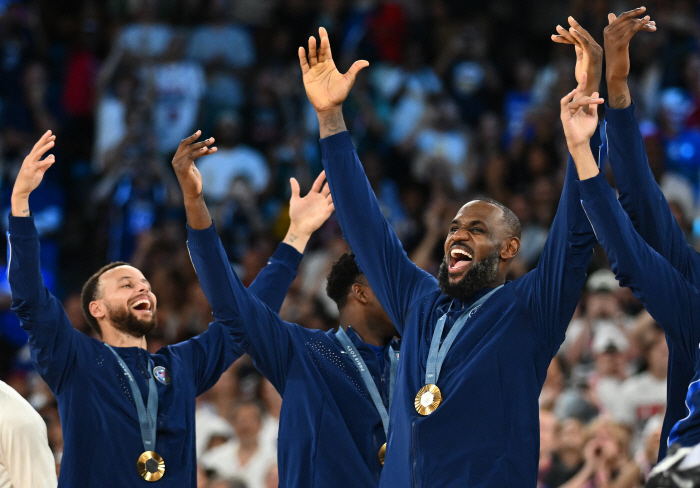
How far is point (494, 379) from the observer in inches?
152

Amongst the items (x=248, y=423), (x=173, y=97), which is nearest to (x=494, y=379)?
(x=248, y=423)

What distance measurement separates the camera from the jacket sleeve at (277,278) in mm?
5293

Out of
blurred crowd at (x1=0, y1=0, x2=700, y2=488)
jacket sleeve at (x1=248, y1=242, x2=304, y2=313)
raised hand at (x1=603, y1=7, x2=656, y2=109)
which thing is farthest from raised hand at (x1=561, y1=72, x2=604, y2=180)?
blurred crowd at (x1=0, y1=0, x2=700, y2=488)

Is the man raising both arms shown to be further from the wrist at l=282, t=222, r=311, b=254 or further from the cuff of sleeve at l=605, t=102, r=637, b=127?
the cuff of sleeve at l=605, t=102, r=637, b=127

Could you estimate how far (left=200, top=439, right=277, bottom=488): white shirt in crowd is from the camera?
762cm

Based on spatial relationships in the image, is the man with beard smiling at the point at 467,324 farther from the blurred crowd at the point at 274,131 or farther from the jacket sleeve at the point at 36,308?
the blurred crowd at the point at 274,131

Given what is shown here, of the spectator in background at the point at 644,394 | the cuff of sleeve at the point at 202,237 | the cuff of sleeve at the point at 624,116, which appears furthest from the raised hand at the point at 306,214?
the spectator in background at the point at 644,394

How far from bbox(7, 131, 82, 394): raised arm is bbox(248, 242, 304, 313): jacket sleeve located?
3.28ft

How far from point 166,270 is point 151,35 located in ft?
11.0

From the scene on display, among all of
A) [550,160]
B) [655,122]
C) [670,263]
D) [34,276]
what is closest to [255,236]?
[550,160]

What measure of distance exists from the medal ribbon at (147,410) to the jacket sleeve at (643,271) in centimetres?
220

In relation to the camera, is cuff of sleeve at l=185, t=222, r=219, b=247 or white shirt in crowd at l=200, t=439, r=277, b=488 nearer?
cuff of sleeve at l=185, t=222, r=219, b=247

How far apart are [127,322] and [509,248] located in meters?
1.97

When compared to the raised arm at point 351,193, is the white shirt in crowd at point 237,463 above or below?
below
